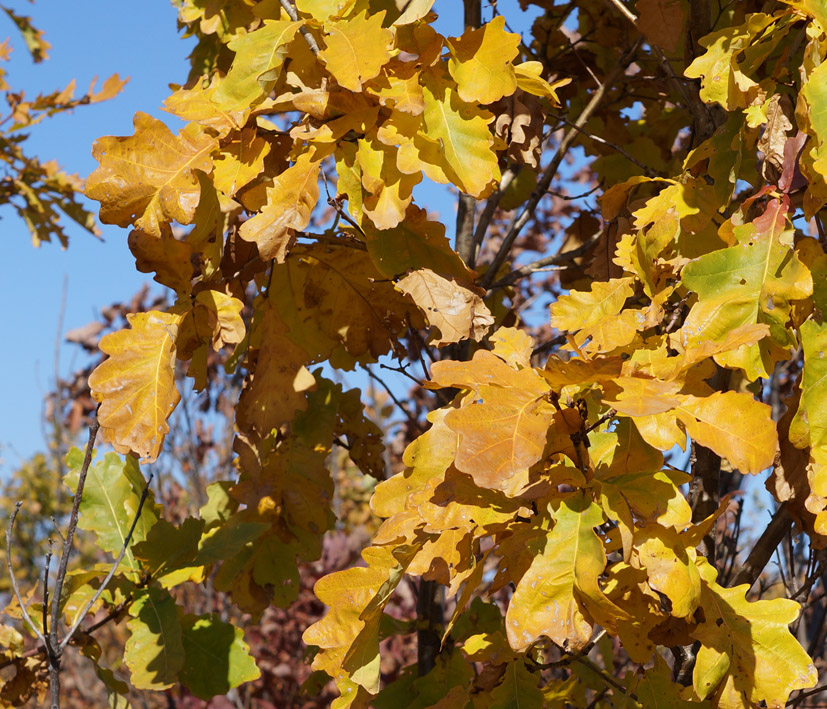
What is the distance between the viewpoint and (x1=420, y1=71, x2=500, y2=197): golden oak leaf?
4.46 ft

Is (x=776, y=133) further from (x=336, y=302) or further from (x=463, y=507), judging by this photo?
(x=336, y=302)

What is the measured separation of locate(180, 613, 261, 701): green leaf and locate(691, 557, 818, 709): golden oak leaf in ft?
3.30

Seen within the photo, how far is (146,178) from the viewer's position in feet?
4.58

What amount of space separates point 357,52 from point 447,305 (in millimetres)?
460

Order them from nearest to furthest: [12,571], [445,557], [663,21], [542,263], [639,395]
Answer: [639,395], [445,557], [12,571], [663,21], [542,263]

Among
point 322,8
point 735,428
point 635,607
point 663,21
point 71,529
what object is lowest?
point 635,607

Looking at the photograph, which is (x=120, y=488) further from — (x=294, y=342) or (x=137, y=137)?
(x=137, y=137)

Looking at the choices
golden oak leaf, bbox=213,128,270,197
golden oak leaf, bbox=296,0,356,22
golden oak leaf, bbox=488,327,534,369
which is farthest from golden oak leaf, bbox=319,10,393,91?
golden oak leaf, bbox=488,327,534,369

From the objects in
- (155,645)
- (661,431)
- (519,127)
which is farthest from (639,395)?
(155,645)

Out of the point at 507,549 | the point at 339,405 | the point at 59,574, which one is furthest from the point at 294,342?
the point at 507,549

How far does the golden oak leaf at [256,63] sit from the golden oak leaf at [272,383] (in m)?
0.55

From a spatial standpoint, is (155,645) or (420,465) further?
(155,645)

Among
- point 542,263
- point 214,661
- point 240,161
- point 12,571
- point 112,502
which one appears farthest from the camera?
point 542,263

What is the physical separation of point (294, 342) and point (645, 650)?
1.00m
